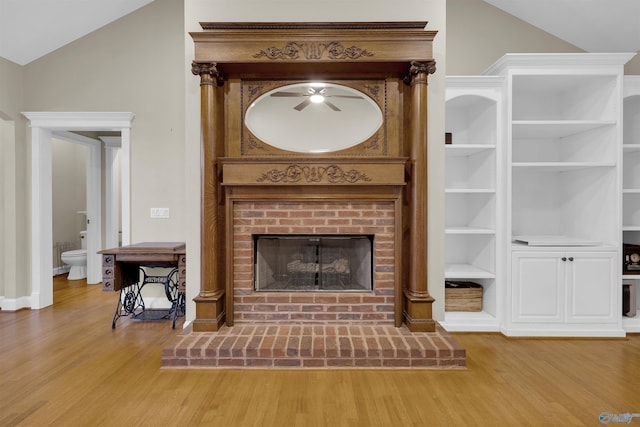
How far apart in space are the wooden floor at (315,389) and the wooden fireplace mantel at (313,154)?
0.49 metres

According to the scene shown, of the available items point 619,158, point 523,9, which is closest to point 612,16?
point 523,9

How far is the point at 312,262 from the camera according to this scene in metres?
2.84

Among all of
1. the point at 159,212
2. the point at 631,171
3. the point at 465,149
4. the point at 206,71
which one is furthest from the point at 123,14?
the point at 631,171

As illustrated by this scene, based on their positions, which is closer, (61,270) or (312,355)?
(312,355)

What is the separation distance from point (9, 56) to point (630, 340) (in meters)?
6.14

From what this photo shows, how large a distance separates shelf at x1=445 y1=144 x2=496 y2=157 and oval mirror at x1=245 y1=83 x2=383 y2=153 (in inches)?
31.3

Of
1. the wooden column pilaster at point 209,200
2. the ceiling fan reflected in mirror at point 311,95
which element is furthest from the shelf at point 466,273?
the wooden column pilaster at point 209,200

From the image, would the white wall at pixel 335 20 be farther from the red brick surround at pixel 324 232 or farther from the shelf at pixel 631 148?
the shelf at pixel 631 148

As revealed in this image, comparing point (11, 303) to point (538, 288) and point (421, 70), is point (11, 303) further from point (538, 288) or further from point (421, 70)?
point (538, 288)

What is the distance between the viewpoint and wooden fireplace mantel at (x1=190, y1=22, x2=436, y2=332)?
252 cm

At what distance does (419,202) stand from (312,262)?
0.98 meters

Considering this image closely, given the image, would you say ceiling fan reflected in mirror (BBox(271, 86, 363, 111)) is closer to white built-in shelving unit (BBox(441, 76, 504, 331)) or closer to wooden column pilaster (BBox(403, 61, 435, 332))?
wooden column pilaster (BBox(403, 61, 435, 332))

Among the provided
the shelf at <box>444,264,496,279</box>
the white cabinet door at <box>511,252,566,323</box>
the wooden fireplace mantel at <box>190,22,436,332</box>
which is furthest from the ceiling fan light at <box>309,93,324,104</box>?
the white cabinet door at <box>511,252,566,323</box>

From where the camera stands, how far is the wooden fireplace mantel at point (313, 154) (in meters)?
2.52
